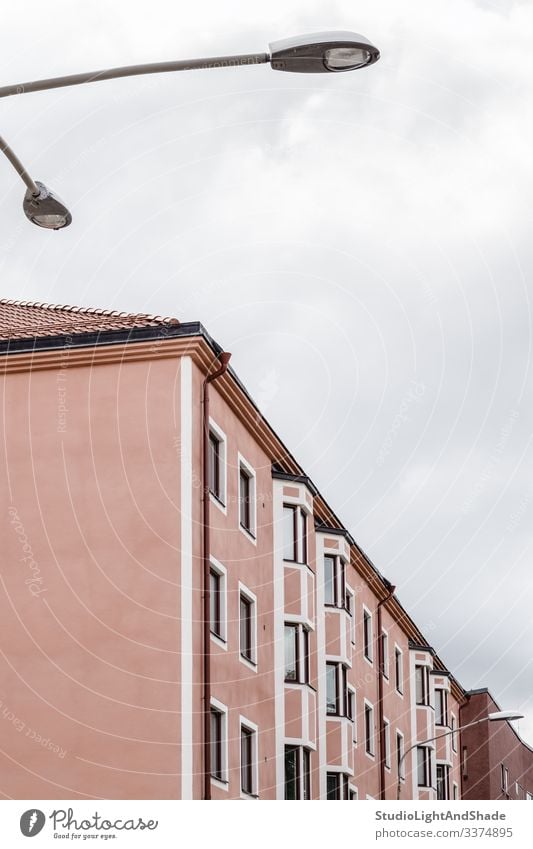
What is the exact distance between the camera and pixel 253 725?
91.4 ft

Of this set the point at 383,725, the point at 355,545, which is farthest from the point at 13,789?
the point at 383,725

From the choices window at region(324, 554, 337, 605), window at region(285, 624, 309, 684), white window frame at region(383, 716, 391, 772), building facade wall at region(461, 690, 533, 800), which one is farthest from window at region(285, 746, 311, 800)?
building facade wall at region(461, 690, 533, 800)

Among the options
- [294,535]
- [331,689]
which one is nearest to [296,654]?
[294,535]

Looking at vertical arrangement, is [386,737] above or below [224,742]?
above

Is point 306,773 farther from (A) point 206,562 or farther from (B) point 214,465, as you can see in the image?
(B) point 214,465

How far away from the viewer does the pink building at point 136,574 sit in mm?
24234

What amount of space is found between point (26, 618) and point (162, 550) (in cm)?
274

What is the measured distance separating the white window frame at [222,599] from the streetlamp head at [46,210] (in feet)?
44.3

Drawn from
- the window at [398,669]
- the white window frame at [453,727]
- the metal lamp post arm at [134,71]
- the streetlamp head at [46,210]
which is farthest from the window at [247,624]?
the white window frame at [453,727]

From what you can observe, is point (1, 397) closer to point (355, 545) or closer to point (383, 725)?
point (355, 545)

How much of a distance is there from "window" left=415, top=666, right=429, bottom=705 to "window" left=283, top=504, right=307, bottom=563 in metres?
20.0

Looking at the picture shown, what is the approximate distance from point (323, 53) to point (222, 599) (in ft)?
55.3

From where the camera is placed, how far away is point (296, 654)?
31391 millimetres

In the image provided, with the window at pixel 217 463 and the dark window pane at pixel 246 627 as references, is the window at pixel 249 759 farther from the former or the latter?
the window at pixel 217 463
